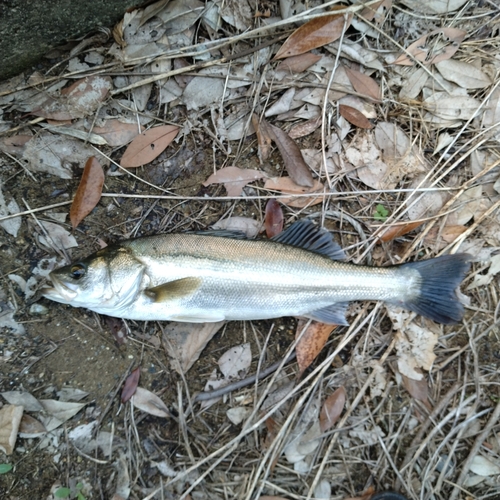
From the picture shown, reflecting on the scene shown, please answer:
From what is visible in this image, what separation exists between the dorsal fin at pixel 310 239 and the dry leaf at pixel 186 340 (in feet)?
3.32

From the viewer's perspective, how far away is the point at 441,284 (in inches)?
145

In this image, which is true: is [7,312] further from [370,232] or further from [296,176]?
[370,232]

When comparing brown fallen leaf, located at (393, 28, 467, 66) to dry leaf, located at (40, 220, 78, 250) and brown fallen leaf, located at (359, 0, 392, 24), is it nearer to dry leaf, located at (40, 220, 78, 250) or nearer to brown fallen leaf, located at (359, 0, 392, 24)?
Answer: brown fallen leaf, located at (359, 0, 392, 24)

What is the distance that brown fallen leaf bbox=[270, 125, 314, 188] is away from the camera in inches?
153

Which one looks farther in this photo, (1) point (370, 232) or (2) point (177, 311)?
(1) point (370, 232)

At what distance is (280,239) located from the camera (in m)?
3.74

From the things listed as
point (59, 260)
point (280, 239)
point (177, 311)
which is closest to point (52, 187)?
point (59, 260)

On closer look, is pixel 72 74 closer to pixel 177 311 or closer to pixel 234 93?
pixel 234 93

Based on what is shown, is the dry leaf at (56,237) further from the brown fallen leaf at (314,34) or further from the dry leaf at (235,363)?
the brown fallen leaf at (314,34)

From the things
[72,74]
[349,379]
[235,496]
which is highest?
[72,74]

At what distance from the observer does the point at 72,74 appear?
384 cm

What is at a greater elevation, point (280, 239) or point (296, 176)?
point (296, 176)

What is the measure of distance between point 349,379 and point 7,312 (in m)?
3.21

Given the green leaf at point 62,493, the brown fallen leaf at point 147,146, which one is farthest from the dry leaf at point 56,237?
the green leaf at point 62,493
